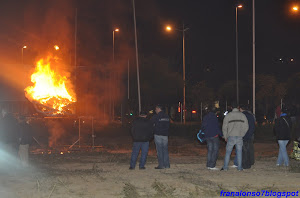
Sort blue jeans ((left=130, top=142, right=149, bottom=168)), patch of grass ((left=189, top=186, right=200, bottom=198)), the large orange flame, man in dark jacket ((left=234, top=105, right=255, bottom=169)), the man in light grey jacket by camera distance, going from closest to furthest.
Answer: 1. patch of grass ((left=189, top=186, right=200, bottom=198))
2. the man in light grey jacket
3. man in dark jacket ((left=234, top=105, right=255, bottom=169))
4. blue jeans ((left=130, top=142, right=149, bottom=168))
5. the large orange flame

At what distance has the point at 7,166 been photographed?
13.6m

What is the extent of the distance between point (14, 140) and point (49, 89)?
13.0 metres

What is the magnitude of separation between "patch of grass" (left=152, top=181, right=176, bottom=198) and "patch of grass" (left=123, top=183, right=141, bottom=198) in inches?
15.7

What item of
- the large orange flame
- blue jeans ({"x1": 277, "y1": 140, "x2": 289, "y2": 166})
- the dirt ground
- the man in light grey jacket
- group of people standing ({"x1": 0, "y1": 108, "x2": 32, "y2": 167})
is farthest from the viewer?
the large orange flame

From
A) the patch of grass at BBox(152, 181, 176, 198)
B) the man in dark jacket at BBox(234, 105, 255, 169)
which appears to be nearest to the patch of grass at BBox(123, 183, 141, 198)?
the patch of grass at BBox(152, 181, 176, 198)

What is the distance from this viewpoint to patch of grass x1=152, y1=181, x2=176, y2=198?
898cm

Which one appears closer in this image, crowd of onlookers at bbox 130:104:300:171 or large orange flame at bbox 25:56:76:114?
crowd of onlookers at bbox 130:104:300:171

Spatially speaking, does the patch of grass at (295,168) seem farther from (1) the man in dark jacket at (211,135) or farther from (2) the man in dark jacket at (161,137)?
(2) the man in dark jacket at (161,137)

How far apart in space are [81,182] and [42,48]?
65.2 feet

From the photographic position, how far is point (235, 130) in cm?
1248

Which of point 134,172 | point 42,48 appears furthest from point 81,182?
point 42,48

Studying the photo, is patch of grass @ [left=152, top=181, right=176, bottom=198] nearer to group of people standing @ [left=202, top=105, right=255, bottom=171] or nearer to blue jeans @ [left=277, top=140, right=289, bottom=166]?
group of people standing @ [left=202, top=105, right=255, bottom=171]

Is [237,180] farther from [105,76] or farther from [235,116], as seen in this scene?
[105,76]

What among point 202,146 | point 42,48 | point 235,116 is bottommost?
point 202,146
